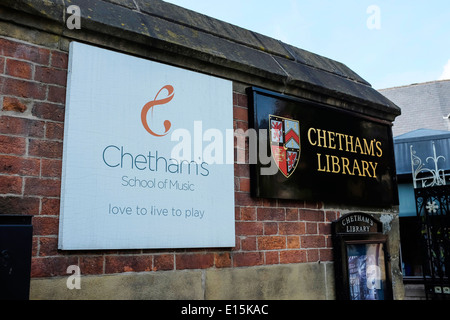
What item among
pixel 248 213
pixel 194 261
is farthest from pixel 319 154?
pixel 194 261

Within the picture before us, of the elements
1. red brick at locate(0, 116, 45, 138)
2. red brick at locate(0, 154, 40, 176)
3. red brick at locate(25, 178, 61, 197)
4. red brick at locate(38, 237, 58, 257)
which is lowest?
red brick at locate(38, 237, 58, 257)

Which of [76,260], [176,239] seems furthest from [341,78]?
[76,260]

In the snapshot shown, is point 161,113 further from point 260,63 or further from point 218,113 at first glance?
point 260,63

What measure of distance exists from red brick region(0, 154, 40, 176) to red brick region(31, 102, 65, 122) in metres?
0.30

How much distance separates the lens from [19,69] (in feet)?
9.48

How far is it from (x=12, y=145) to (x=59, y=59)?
679 mm

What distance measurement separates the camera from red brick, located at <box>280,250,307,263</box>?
4.03 meters

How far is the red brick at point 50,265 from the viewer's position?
8.97ft

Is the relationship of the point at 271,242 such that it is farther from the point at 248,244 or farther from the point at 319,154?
the point at 319,154

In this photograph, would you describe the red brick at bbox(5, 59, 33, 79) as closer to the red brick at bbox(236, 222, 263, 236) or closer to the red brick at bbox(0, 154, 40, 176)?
the red brick at bbox(0, 154, 40, 176)

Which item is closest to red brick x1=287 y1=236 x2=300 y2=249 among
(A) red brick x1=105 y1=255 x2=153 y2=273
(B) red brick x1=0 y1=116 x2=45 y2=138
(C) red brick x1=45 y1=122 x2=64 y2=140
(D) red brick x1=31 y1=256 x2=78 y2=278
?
(A) red brick x1=105 y1=255 x2=153 y2=273

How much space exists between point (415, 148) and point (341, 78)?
677 centimetres

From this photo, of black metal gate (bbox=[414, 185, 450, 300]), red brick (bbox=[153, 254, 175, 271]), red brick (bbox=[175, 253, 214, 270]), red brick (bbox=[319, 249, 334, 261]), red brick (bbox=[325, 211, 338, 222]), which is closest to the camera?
red brick (bbox=[153, 254, 175, 271])

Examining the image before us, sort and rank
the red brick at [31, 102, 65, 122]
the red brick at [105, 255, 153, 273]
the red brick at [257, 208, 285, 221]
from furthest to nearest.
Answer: the red brick at [257, 208, 285, 221], the red brick at [105, 255, 153, 273], the red brick at [31, 102, 65, 122]
